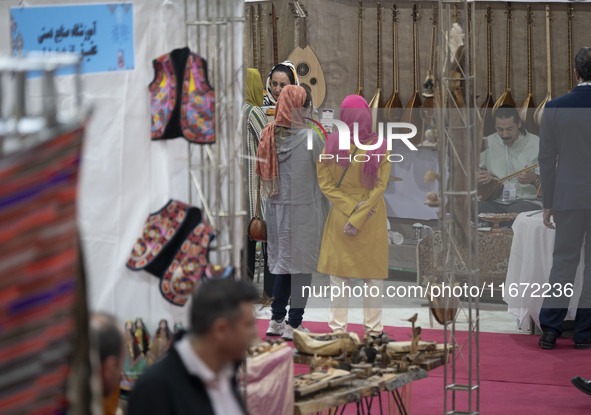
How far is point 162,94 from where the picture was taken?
4168 millimetres

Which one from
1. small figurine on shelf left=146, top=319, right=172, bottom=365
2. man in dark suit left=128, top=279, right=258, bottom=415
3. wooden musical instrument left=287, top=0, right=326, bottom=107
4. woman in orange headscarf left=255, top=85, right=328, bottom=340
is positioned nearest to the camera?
man in dark suit left=128, top=279, right=258, bottom=415

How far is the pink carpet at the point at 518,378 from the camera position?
514 cm

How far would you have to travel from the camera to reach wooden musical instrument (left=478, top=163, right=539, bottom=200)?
7715 millimetres

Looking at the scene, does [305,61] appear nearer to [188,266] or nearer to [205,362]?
[188,266]

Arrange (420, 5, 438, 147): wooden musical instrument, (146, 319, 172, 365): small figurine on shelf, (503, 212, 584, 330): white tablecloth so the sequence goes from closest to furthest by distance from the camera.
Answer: (146, 319, 172, 365): small figurine on shelf, (503, 212, 584, 330): white tablecloth, (420, 5, 438, 147): wooden musical instrument

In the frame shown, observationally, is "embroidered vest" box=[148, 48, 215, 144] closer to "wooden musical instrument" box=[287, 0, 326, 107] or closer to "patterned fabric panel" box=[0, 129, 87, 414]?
"patterned fabric panel" box=[0, 129, 87, 414]

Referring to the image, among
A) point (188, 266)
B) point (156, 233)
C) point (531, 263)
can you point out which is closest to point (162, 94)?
point (156, 233)

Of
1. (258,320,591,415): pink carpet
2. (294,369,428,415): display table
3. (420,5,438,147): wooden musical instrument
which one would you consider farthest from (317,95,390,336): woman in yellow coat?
(294,369,428,415): display table

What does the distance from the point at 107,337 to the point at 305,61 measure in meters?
6.38

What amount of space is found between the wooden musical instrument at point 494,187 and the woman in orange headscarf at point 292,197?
186cm

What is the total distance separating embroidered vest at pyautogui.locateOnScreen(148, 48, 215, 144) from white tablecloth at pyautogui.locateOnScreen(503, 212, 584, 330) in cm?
323

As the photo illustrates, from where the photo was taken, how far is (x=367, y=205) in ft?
19.6

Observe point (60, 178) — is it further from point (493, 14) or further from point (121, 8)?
point (493, 14)

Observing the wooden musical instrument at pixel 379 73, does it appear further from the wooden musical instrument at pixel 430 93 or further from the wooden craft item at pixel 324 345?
the wooden craft item at pixel 324 345
